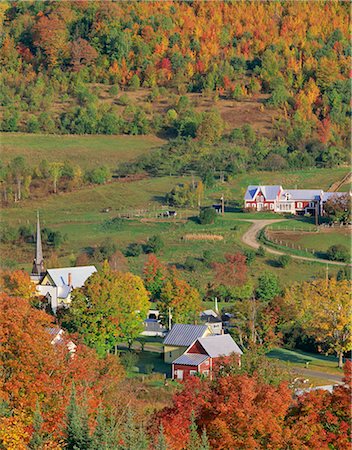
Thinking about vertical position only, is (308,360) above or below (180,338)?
below

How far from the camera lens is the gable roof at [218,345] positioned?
144 feet

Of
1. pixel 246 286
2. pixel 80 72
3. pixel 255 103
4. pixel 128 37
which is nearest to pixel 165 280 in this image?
pixel 246 286

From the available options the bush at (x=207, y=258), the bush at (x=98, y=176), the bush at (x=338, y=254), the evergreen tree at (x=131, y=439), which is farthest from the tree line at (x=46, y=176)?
the evergreen tree at (x=131, y=439)

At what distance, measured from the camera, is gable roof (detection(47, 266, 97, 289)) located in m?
52.1

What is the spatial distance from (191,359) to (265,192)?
118 feet

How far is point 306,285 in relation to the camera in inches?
2066

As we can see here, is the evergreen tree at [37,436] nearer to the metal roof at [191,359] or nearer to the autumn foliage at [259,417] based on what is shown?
the autumn foliage at [259,417]

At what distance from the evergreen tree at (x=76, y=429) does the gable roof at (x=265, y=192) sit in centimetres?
5386

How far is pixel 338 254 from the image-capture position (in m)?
65.2

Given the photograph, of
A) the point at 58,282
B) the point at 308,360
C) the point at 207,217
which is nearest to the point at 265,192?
the point at 207,217

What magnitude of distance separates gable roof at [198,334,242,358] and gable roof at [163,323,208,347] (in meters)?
0.78

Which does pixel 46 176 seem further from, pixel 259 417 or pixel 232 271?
pixel 259 417

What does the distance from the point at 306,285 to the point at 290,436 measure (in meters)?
25.0

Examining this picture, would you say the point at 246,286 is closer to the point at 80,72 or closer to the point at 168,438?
the point at 168,438
